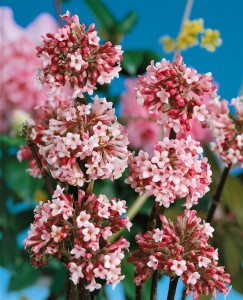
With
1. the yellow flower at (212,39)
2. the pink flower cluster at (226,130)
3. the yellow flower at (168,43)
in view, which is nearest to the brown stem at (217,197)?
the pink flower cluster at (226,130)

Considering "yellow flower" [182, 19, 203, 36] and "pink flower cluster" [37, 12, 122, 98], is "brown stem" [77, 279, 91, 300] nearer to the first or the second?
"pink flower cluster" [37, 12, 122, 98]

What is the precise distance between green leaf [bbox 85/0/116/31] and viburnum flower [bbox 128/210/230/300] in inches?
36.1

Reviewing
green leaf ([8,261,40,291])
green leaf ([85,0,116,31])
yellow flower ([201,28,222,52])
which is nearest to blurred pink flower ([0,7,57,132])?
green leaf ([85,0,116,31])

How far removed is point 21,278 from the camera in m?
1.48

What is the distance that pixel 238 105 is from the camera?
0.76 m

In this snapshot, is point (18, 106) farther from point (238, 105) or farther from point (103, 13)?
point (238, 105)

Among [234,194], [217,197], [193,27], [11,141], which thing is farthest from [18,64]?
[217,197]

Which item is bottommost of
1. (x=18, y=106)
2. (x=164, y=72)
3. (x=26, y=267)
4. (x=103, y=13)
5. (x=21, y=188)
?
(x=164, y=72)

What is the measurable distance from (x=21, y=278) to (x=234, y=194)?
0.56 metres

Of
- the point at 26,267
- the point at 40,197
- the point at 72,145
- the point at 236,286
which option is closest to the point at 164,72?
the point at 72,145

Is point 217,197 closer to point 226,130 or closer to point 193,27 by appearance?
point 226,130

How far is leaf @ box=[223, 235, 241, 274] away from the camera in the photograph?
3.87 ft

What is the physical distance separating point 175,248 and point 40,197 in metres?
0.84

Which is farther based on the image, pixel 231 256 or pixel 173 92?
pixel 231 256
